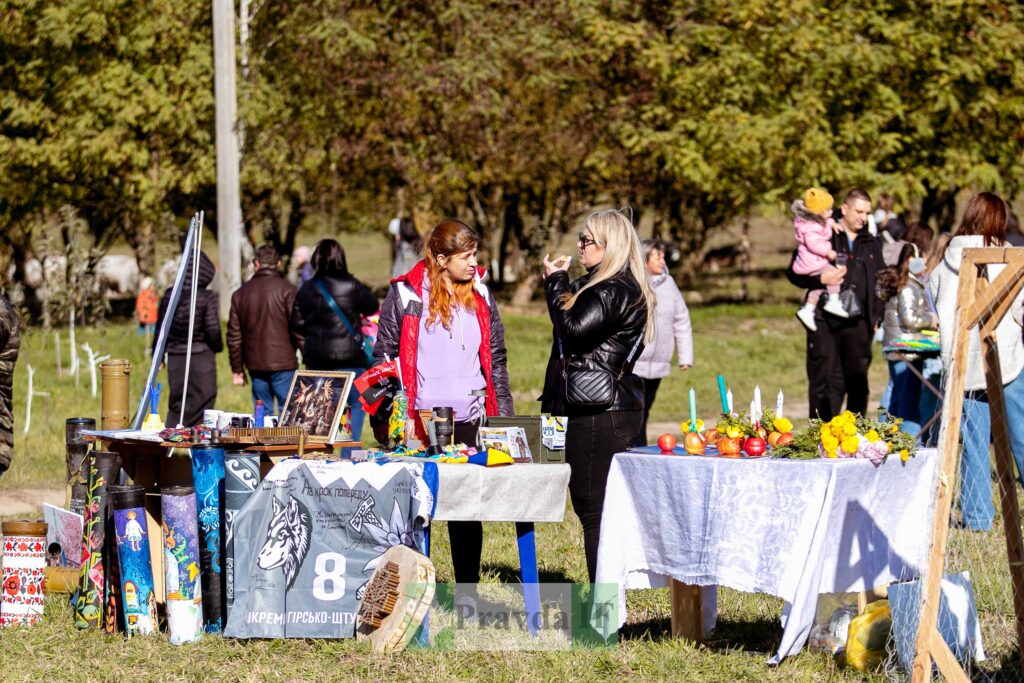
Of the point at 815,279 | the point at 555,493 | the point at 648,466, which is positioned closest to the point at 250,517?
the point at 555,493

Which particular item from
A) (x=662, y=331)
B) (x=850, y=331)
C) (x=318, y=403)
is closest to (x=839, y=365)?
(x=850, y=331)

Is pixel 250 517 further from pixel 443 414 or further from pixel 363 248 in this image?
pixel 363 248

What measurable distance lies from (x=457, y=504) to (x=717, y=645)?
1382 millimetres

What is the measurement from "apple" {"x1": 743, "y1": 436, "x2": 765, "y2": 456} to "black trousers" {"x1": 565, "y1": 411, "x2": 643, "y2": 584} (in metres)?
0.70

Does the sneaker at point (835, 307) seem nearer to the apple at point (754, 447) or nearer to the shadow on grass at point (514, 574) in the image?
the shadow on grass at point (514, 574)

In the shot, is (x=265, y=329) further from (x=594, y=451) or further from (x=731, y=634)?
(x=731, y=634)

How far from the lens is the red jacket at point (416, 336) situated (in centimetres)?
693

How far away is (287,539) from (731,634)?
215 centimetres

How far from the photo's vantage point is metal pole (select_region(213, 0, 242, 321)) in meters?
20.8

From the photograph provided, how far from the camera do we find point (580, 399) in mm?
6352

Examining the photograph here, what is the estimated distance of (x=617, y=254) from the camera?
6.34 metres

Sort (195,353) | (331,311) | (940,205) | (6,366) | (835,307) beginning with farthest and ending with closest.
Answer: (940,205), (195,353), (835,307), (331,311), (6,366)

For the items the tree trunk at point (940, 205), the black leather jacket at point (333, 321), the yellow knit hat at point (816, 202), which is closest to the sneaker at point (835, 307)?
the yellow knit hat at point (816, 202)

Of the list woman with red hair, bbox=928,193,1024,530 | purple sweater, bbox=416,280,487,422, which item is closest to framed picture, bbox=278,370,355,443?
purple sweater, bbox=416,280,487,422
